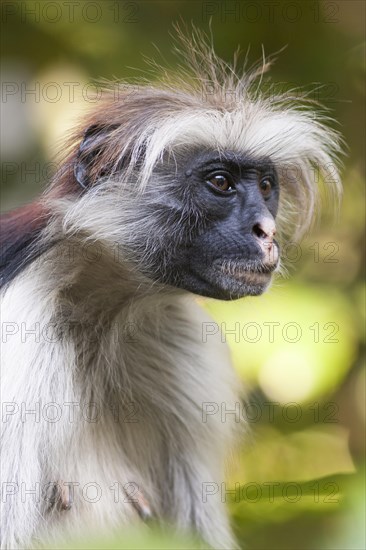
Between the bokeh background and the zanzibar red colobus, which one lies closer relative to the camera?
the zanzibar red colobus

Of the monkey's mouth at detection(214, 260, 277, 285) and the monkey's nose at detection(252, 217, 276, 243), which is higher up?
the monkey's nose at detection(252, 217, 276, 243)

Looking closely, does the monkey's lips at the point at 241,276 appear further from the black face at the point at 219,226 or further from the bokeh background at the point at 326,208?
the bokeh background at the point at 326,208

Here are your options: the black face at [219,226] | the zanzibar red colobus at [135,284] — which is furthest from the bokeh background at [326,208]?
the black face at [219,226]

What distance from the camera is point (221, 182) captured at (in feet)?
12.9

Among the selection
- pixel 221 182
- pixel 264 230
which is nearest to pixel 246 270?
pixel 264 230

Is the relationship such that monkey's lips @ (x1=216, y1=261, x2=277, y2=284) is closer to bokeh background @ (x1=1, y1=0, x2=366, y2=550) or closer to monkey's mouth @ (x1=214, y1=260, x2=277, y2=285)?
monkey's mouth @ (x1=214, y1=260, x2=277, y2=285)

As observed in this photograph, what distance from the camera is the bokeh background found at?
4344 millimetres

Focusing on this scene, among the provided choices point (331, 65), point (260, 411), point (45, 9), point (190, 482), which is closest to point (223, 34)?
point (331, 65)

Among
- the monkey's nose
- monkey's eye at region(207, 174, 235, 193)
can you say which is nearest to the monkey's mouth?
the monkey's nose

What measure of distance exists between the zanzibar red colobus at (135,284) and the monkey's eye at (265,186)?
0.01m

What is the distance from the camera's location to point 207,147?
13.1ft

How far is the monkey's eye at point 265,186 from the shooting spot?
4.13 m

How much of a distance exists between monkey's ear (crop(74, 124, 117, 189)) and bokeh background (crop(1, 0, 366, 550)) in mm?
405

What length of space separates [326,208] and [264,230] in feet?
5.47
